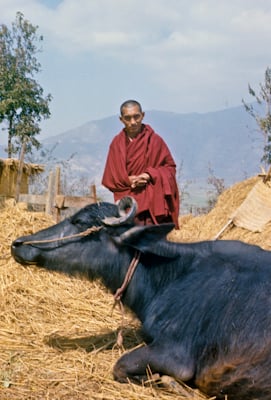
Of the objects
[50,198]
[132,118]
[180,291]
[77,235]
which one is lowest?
[180,291]

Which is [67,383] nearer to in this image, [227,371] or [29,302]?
[227,371]

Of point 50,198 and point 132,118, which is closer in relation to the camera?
point 132,118

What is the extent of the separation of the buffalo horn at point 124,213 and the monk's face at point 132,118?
1952 millimetres

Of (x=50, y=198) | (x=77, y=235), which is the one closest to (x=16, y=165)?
(x=50, y=198)

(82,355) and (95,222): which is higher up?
(95,222)

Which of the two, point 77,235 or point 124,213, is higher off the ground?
point 124,213

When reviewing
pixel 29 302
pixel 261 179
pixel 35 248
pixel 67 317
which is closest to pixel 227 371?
pixel 35 248

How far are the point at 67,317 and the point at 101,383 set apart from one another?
1.94 meters

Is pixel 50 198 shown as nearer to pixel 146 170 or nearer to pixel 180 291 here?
pixel 146 170

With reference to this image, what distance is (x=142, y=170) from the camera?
6277mm

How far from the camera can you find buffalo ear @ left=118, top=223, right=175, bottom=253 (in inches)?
167

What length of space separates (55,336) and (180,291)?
5.72 ft

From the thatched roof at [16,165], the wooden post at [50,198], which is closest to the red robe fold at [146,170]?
the wooden post at [50,198]

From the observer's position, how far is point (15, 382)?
405cm
